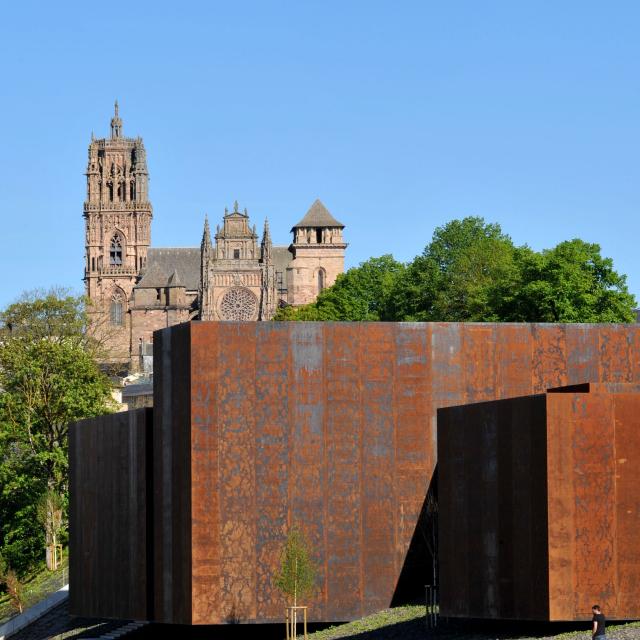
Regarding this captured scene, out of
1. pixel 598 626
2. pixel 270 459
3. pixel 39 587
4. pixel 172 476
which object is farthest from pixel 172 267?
pixel 598 626

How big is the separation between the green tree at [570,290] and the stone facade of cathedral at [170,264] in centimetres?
7358

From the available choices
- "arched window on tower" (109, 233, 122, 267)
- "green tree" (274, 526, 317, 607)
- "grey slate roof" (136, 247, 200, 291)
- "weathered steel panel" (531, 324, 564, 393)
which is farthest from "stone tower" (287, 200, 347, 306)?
"green tree" (274, 526, 317, 607)

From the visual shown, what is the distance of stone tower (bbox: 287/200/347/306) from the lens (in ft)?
505

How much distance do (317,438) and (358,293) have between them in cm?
8601

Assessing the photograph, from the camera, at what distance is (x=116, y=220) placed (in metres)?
171

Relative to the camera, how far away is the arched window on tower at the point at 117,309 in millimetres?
164062

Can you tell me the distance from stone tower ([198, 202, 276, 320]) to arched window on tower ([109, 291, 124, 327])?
15.2 meters

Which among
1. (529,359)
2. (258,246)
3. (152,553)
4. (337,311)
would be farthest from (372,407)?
(258,246)

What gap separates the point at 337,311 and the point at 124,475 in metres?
80.7

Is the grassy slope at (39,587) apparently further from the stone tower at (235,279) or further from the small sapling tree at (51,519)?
the stone tower at (235,279)

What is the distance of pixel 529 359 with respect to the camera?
1404 inches

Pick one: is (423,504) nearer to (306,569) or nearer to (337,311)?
(306,569)

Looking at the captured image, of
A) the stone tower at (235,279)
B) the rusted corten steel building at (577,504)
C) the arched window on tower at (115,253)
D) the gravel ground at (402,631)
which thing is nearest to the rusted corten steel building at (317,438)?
the gravel ground at (402,631)

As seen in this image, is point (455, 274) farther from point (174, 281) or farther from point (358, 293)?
point (174, 281)
